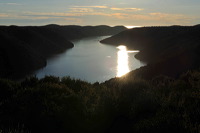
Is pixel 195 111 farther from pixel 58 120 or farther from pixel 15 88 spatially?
pixel 15 88

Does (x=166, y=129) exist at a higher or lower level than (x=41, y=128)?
higher

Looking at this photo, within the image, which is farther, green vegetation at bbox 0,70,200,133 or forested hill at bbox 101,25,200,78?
forested hill at bbox 101,25,200,78

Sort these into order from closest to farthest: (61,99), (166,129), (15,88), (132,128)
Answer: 1. (166,129)
2. (132,128)
3. (61,99)
4. (15,88)

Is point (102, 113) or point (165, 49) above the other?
→ point (102, 113)

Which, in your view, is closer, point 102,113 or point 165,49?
point 102,113

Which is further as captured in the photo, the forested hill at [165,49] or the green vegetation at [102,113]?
the forested hill at [165,49]

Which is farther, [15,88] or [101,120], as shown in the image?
[15,88]

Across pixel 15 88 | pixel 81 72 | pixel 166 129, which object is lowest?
pixel 81 72

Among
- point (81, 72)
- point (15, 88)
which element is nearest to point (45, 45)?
point (81, 72)
